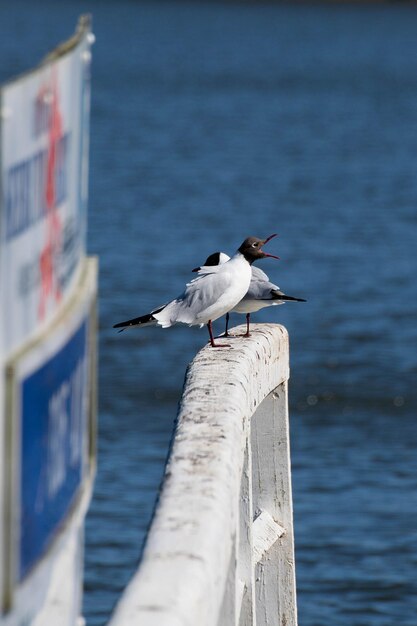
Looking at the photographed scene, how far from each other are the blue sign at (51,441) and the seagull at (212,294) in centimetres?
250

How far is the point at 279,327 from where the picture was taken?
4695mm

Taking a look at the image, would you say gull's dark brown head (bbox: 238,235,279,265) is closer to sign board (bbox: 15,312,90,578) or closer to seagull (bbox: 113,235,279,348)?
seagull (bbox: 113,235,279,348)

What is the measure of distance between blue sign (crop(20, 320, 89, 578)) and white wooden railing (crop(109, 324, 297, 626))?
142 millimetres

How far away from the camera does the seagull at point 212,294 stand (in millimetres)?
5254

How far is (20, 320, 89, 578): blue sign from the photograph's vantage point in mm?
2285

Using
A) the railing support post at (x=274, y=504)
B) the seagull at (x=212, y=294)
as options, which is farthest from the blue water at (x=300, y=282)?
the railing support post at (x=274, y=504)

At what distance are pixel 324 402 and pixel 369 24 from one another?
119284 mm

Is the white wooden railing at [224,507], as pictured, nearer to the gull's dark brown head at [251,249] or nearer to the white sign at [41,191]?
the white sign at [41,191]

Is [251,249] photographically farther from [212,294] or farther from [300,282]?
[300,282]

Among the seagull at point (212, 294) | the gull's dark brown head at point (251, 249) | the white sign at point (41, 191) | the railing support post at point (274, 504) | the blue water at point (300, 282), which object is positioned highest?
the white sign at point (41, 191)

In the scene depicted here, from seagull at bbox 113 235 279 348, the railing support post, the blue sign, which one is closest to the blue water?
seagull at bbox 113 235 279 348

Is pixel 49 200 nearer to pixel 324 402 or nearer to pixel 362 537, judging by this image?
pixel 362 537

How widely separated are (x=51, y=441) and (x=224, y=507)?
0.46 meters

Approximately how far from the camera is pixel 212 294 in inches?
207
